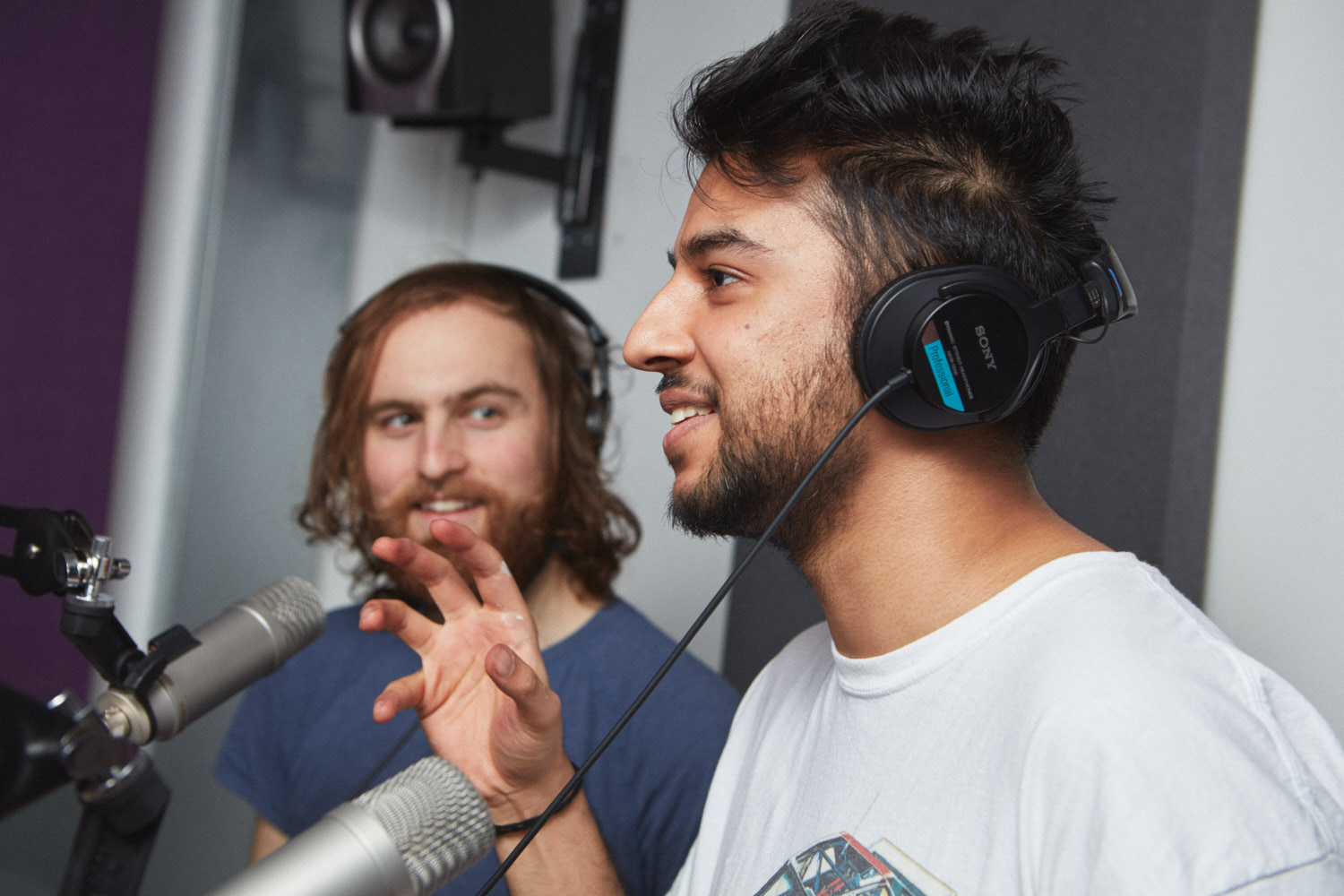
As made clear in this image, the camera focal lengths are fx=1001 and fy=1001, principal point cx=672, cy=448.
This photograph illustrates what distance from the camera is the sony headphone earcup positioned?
2.68 ft

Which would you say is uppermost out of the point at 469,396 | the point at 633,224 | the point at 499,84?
the point at 499,84

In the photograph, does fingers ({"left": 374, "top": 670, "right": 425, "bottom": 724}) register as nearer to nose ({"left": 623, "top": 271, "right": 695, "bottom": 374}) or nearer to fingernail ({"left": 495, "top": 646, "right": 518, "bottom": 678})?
fingernail ({"left": 495, "top": 646, "right": 518, "bottom": 678})

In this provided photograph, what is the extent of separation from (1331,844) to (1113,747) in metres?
0.14

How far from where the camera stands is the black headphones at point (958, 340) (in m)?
0.82

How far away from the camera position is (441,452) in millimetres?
1491

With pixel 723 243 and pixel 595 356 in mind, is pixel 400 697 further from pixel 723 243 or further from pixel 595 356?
pixel 595 356

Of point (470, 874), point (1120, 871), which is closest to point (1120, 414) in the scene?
point (1120, 871)

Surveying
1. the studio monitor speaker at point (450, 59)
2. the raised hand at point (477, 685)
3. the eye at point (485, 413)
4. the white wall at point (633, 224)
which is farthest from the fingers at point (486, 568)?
the studio monitor speaker at point (450, 59)

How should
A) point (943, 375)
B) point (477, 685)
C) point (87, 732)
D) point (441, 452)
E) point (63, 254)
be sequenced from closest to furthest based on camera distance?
point (87, 732) < point (943, 375) < point (477, 685) < point (441, 452) < point (63, 254)

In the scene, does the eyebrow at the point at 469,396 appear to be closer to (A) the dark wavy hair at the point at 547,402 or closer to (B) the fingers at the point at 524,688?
(A) the dark wavy hair at the point at 547,402

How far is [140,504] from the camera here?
92.9 inches

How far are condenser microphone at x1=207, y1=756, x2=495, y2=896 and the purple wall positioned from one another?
6.14 feet

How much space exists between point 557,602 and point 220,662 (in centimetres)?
85

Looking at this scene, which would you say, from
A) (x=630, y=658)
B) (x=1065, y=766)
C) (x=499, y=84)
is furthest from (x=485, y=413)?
(x=1065, y=766)
